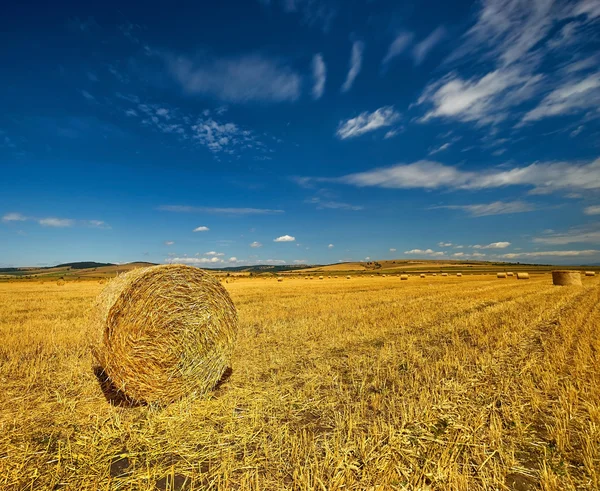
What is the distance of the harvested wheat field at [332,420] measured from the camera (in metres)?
3.35

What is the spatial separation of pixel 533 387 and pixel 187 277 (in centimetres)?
627

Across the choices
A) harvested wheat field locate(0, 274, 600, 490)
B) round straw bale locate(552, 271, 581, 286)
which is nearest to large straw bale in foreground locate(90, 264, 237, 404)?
harvested wheat field locate(0, 274, 600, 490)

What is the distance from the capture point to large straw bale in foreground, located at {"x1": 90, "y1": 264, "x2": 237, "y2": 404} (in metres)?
5.58

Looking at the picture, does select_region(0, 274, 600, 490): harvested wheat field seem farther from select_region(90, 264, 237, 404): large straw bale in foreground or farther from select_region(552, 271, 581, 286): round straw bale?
select_region(552, 271, 581, 286): round straw bale

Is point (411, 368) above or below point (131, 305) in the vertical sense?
below

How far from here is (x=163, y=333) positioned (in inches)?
236

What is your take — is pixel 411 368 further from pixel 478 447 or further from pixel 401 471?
pixel 401 471

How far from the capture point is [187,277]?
6.68 m

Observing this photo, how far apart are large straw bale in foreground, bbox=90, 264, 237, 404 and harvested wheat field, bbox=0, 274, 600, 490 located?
343 mm

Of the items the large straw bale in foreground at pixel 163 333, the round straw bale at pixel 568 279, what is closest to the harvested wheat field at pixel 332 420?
the large straw bale in foreground at pixel 163 333

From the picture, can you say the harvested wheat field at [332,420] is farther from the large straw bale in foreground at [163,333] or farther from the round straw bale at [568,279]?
the round straw bale at [568,279]

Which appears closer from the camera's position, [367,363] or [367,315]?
[367,363]

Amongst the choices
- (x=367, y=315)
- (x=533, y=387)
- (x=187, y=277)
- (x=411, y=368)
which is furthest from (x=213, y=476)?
(x=367, y=315)

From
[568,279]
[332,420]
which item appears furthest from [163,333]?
[568,279]
